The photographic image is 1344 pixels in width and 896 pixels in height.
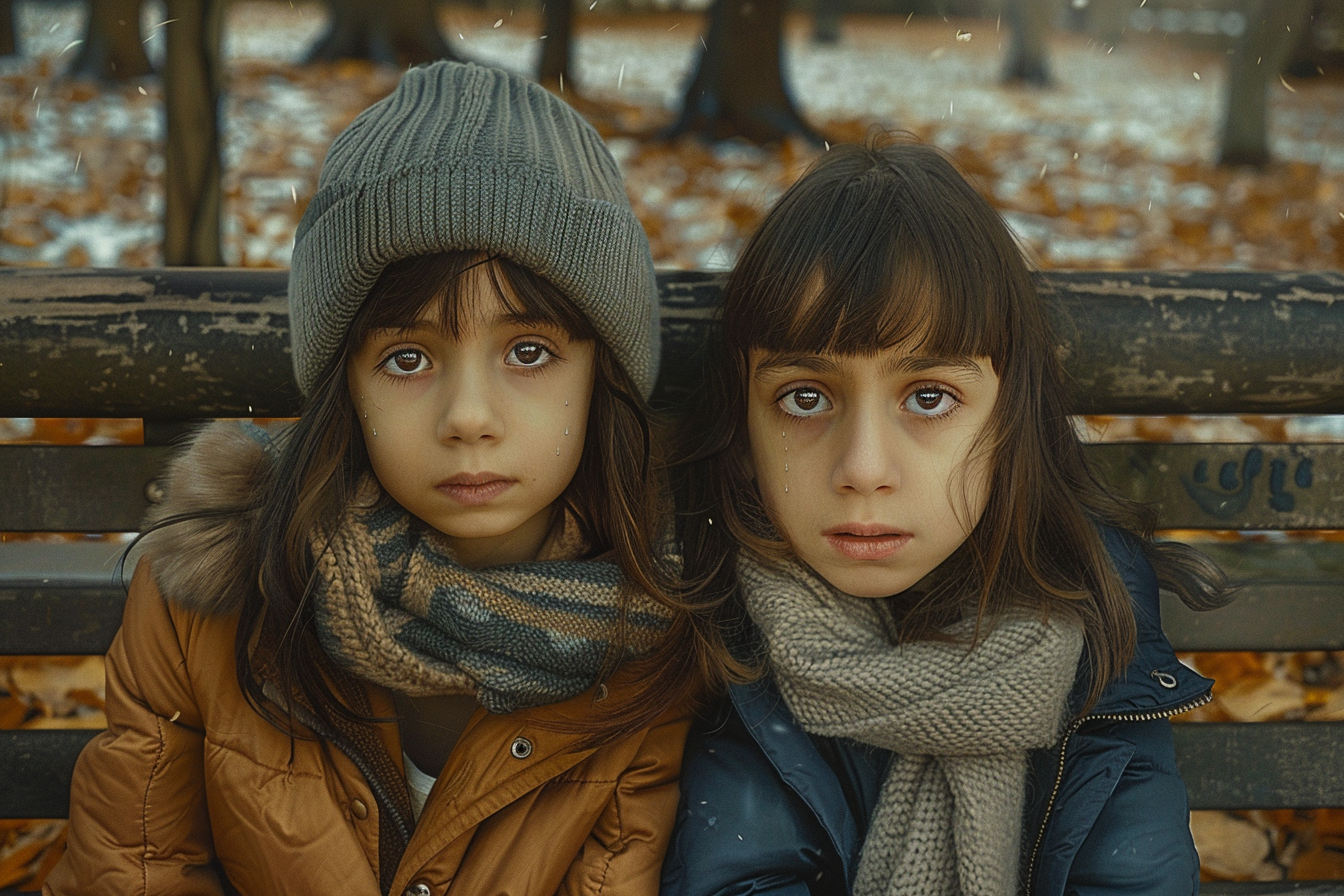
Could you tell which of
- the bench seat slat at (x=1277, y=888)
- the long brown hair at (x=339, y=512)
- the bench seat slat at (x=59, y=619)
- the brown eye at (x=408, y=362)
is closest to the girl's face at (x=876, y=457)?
the long brown hair at (x=339, y=512)

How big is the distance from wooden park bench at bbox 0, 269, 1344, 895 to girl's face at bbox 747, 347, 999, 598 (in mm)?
419

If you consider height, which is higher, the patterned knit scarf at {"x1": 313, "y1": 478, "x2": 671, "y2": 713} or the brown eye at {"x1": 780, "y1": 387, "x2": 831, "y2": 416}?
the brown eye at {"x1": 780, "y1": 387, "x2": 831, "y2": 416}

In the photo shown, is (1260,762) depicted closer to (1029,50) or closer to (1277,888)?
(1277,888)

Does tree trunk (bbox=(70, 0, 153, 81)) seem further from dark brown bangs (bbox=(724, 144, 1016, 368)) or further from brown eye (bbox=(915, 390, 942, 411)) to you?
brown eye (bbox=(915, 390, 942, 411))

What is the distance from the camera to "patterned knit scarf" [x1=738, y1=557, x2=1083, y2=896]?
1.79 metres

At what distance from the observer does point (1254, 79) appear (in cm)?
966

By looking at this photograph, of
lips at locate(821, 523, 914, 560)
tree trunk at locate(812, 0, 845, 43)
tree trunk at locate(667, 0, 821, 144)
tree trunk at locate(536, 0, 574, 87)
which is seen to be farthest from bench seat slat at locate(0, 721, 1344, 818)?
tree trunk at locate(812, 0, 845, 43)

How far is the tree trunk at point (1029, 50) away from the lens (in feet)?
50.3

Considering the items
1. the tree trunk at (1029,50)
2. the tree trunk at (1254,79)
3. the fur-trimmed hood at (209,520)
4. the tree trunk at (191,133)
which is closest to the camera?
the fur-trimmed hood at (209,520)

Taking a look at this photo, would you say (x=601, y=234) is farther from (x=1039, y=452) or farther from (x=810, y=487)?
(x=1039, y=452)

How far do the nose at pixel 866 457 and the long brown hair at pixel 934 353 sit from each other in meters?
0.11

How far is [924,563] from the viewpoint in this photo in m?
1.80

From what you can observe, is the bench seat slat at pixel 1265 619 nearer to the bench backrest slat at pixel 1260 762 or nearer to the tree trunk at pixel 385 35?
the bench backrest slat at pixel 1260 762

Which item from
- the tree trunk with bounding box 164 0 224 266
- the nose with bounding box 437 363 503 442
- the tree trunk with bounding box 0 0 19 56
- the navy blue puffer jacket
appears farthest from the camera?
the tree trunk with bounding box 0 0 19 56
